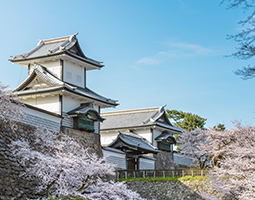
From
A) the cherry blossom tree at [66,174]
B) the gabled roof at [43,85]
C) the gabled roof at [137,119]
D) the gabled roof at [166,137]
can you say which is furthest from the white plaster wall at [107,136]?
the cherry blossom tree at [66,174]

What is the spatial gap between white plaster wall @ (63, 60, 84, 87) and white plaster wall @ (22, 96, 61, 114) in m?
2.27

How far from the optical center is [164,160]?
34594 mm

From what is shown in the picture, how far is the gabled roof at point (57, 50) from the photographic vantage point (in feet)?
76.5

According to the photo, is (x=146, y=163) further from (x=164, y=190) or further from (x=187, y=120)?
(x=187, y=120)

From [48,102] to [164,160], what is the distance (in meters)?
16.5

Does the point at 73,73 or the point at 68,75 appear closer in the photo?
the point at 68,75

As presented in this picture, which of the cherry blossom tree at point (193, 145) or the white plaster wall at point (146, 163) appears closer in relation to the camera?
the white plaster wall at point (146, 163)

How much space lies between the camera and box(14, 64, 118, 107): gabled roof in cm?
2128

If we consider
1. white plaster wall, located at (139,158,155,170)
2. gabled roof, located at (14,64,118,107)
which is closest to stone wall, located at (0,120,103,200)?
gabled roof, located at (14,64,118,107)

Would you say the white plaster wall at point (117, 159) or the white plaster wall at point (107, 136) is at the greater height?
the white plaster wall at point (107, 136)

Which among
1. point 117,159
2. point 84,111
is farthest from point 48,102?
point 117,159

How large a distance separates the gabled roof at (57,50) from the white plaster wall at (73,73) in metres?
0.84

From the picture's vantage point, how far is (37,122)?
Result: 1784 centimetres

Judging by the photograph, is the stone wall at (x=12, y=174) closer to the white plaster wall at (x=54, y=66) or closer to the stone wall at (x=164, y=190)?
the white plaster wall at (x=54, y=66)
